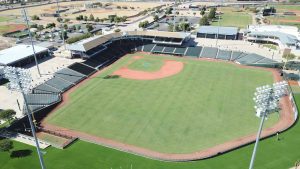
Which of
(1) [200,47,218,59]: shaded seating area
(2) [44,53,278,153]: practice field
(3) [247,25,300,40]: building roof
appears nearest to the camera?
(2) [44,53,278,153]: practice field

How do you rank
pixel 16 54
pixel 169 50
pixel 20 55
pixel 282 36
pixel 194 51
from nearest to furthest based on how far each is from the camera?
1. pixel 20 55
2. pixel 16 54
3. pixel 194 51
4. pixel 169 50
5. pixel 282 36

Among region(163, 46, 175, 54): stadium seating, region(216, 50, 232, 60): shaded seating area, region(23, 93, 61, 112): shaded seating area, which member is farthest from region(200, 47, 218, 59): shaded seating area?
region(23, 93, 61, 112): shaded seating area

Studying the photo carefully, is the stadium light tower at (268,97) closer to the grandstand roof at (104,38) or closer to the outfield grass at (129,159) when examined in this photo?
the outfield grass at (129,159)

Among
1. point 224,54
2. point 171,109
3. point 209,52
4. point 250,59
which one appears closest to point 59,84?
point 171,109

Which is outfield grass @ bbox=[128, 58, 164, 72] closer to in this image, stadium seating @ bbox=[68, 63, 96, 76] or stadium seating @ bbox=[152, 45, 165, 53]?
stadium seating @ bbox=[152, 45, 165, 53]

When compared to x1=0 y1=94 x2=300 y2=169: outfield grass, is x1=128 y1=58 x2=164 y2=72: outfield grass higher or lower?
higher

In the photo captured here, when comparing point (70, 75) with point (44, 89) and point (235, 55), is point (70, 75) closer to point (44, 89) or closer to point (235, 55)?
point (44, 89)

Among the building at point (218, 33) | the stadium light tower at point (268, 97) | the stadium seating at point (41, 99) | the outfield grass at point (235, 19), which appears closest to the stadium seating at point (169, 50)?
the building at point (218, 33)
